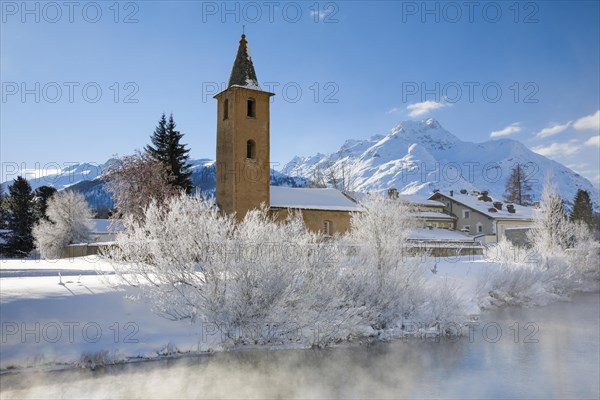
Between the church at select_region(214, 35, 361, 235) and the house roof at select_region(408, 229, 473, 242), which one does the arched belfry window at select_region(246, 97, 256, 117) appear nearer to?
the church at select_region(214, 35, 361, 235)

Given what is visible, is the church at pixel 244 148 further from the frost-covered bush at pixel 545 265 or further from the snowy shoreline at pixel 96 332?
the snowy shoreline at pixel 96 332

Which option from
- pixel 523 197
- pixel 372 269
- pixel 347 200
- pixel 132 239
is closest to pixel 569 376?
pixel 372 269

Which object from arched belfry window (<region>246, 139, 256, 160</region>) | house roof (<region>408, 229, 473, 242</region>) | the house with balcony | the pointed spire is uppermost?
the pointed spire

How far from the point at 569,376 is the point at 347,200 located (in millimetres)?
27137

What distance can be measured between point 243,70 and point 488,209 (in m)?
30.2

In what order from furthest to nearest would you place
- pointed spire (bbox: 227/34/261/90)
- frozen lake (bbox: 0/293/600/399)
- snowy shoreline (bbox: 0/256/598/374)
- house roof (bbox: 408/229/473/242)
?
house roof (bbox: 408/229/473/242)
pointed spire (bbox: 227/34/261/90)
snowy shoreline (bbox: 0/256/598/374)
frozen lake (bbox: 0/293/600/399)

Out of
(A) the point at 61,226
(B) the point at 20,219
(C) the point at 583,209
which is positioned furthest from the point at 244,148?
(C) the point at 583,209

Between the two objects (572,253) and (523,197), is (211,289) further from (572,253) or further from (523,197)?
(523,197)

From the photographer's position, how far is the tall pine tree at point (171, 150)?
1650 inches

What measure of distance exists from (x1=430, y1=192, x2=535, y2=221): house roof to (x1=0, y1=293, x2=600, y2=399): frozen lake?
33068 millimetres

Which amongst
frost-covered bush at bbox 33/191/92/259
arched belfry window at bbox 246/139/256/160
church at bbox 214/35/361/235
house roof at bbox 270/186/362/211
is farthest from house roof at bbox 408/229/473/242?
frost-covered bush at bbox 33/191/92/259

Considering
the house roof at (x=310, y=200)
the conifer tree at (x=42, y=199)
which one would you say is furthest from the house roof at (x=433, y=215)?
the conifer tree at (x=42, y=199)

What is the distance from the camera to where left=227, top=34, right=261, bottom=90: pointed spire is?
116ft

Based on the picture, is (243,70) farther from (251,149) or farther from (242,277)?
(242,277)
